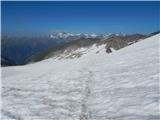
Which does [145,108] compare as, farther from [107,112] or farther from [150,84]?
[150,84]

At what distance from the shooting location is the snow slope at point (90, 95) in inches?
560

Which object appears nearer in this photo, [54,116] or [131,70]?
[54,116]

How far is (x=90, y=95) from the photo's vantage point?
59.2 feet

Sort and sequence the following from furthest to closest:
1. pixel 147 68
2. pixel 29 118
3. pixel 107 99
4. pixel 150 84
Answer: pixel 147 68, pixel 150 84, pixel 107 99, pixel 29 118

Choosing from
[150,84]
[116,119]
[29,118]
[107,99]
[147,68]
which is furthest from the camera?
[147,68]

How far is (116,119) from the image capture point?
13094 mm

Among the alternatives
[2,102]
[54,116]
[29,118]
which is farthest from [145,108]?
[2,102]

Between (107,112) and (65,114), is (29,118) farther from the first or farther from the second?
(107,112)

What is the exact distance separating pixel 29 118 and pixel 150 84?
7.17 metres

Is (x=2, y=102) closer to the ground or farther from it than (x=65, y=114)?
farther from it

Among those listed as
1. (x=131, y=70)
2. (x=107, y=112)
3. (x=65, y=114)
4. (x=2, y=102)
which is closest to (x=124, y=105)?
(x=107, y=112)

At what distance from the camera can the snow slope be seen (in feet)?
46.7

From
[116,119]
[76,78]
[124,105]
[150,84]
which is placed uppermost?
[76,78]

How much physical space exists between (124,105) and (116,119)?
190 centimetres
